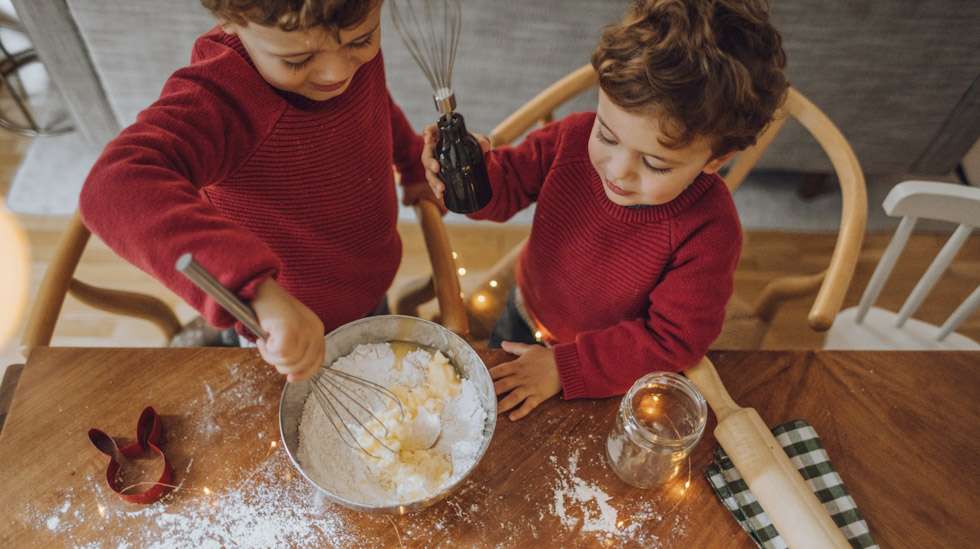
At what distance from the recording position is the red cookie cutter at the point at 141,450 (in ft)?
2.40

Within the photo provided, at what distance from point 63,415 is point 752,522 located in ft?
2.60

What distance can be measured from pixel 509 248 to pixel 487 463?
123 cm

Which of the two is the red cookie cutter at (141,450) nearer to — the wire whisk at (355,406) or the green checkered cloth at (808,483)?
the wire whisk at (355,406)

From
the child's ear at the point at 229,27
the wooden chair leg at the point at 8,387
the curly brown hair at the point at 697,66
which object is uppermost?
the child's ear at the point at 229,27

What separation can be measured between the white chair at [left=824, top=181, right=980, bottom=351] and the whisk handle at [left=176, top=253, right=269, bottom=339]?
920 millimetres

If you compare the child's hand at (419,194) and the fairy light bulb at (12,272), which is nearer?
the child's hand at (419,194)

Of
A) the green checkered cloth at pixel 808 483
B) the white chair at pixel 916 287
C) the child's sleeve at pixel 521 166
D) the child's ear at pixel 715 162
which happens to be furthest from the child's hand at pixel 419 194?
the white chair at pixel 916 287

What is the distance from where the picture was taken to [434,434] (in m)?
0.75

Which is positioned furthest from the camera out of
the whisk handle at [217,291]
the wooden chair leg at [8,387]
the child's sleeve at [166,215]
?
the wooden chair leg at [8,387]

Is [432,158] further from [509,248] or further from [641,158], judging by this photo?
[509,248]

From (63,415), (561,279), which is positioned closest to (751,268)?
(561,279)

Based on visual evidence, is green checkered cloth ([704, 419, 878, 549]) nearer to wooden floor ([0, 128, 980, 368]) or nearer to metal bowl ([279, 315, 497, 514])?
metal bowl ([279, 315, 497, 514])

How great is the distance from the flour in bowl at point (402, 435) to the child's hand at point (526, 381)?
0.17 feet

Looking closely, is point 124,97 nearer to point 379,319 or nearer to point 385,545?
point 379,319
